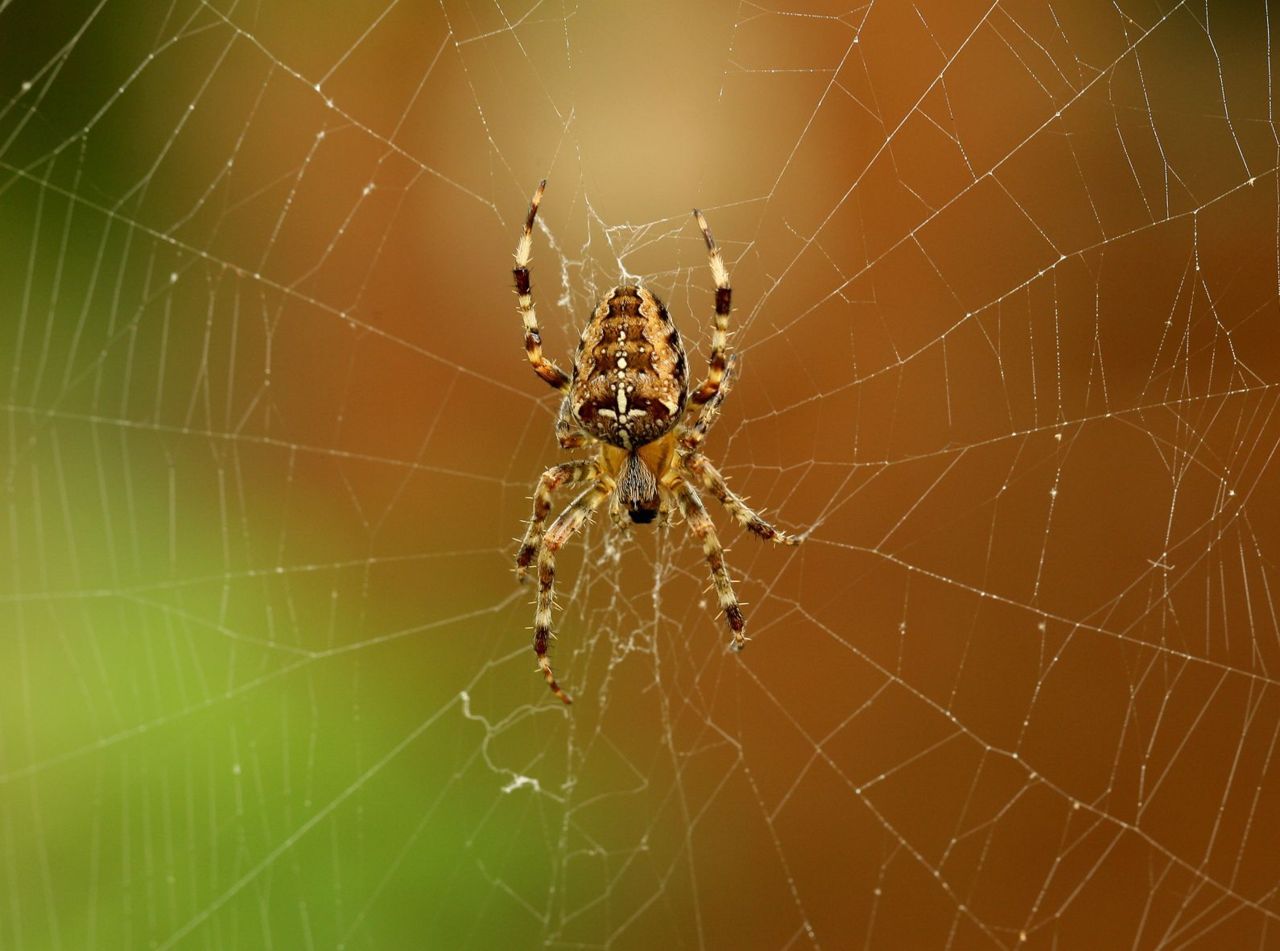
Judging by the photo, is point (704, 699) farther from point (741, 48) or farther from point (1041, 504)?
point (741, 48)

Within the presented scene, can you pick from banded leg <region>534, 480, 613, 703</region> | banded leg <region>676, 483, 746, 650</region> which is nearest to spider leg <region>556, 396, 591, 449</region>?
banded leg <region>534, 480, 613, 703</region>

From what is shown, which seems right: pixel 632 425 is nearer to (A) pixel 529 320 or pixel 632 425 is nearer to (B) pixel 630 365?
(B) pixel 630 365

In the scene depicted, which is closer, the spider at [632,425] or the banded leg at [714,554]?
the spider at [632,425]

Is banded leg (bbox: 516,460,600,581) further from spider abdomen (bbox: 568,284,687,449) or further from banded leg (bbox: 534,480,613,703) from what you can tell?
spider abdomen (bbox: 568,284,687,449)

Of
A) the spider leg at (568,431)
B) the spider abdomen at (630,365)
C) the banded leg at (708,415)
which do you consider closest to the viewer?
the spider abdomen at (630,365)

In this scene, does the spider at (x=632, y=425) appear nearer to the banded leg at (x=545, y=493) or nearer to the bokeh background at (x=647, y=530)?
the banded leg at (x=545, y=493)

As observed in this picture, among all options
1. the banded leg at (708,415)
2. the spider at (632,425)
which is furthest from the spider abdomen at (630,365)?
the banded leg at (708,415)
